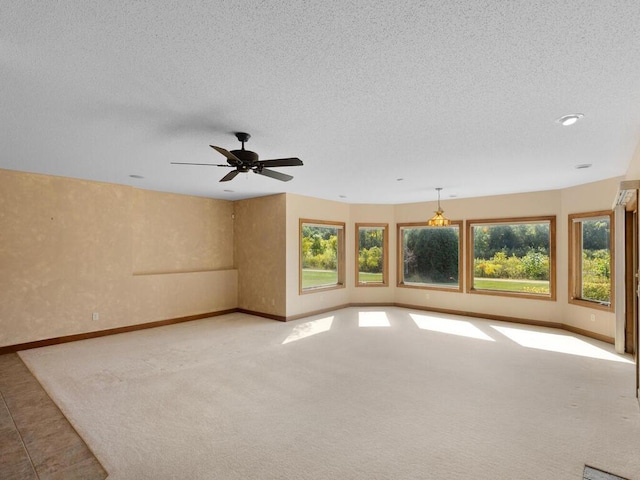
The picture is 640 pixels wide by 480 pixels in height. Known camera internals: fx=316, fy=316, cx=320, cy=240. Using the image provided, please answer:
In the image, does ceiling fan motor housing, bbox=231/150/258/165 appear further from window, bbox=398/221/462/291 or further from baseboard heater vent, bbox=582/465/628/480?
window, bbox=398/221/462/291

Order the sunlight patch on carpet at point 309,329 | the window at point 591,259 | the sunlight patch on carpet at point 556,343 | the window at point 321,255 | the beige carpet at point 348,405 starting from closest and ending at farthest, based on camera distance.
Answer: the beige carpet at point 348,405 < the sunlight patch on carpet at point 556,343 < the window at point 591,259 < the sunlight patch on carpet at point 309,329 < the window at point 321,255

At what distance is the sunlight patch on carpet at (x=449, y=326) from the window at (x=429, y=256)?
1.01 meters

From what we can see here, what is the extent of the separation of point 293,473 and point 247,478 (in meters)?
0.31

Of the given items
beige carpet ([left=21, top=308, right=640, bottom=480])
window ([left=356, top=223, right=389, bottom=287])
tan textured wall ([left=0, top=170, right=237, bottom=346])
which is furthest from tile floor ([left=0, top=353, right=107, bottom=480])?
window ([left=356, top=223, right=389, bottom=287])

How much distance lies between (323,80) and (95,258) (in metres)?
5.38

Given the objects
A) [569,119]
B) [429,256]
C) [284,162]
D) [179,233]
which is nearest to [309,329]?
[179,233]

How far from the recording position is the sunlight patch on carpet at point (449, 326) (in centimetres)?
563

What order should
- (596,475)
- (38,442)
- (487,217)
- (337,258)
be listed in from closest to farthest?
(596,475) < (38,442) < (487,217) < (337,258)

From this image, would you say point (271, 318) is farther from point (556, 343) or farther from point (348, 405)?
point (556, 343)

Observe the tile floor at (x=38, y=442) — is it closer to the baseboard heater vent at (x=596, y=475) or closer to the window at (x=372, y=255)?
the baseboard heater vent at (x=596, y=475)

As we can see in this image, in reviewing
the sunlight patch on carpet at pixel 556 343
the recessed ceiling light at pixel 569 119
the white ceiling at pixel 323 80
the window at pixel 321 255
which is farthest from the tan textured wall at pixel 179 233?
the recessed ceiling light at pixel 569 119

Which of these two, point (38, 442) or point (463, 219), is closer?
point (38, 442)

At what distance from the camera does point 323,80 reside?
217cm

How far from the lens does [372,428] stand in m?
2.72
